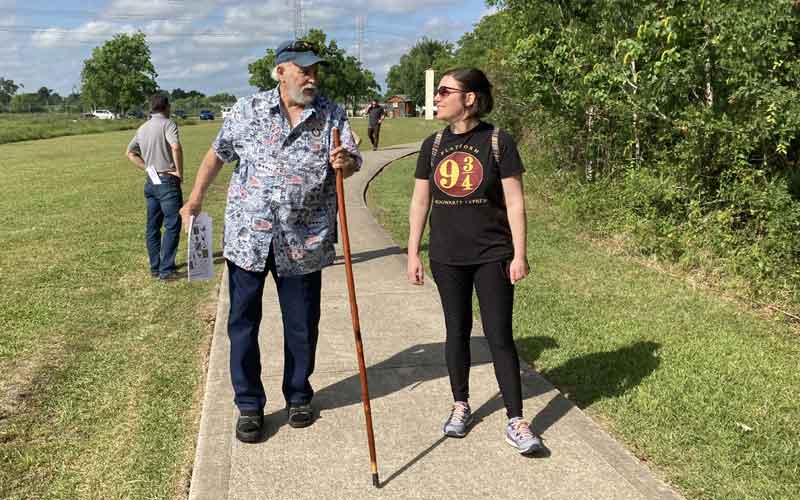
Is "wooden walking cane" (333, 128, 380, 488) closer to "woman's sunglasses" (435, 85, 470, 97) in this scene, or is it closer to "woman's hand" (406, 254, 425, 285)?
"woman's hand" (406, 254, 425, 285)

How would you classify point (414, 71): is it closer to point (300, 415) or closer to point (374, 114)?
point (374, 114)

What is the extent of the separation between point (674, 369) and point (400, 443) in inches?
82.1

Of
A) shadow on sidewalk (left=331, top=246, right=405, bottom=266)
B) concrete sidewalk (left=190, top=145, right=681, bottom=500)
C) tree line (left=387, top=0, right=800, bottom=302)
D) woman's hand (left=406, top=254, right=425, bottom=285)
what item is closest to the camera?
concrete sidewalk (left=190, top=145, right=681, bottom=500)

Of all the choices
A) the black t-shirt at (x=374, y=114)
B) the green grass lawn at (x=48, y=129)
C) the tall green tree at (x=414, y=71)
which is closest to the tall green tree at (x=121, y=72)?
the green grass lawn at (x=48, y=129)

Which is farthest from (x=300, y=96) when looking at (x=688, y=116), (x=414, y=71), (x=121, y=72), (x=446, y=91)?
(x=414, y=71)

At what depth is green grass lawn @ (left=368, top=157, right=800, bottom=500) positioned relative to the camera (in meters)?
3.50

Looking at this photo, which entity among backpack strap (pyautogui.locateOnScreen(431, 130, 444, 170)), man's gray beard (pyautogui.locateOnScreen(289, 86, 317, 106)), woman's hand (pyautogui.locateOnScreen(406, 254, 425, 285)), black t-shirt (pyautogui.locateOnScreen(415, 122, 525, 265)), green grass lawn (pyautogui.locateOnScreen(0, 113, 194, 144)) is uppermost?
man's gray beard (pyautogui.locateOnScreen(289, 86, 317, 106))

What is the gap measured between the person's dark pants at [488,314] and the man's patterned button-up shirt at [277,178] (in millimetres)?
685

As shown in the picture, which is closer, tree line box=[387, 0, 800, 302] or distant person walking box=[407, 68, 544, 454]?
distant person walking box=[407, 68, 544, 454]

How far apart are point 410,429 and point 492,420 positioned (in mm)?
464

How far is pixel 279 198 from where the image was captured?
3.47 m

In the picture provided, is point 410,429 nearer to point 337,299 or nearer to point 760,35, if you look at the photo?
point 337,299

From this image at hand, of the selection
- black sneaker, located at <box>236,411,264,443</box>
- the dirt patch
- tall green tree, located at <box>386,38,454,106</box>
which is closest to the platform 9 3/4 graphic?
black sneaker, located at <box>236,411,264,443</box>

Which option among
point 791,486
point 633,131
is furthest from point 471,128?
point 633,131
